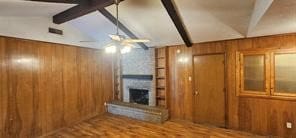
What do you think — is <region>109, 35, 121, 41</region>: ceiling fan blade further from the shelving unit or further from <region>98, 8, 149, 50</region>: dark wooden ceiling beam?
the shelving unit

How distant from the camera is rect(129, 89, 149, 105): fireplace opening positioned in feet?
20.7

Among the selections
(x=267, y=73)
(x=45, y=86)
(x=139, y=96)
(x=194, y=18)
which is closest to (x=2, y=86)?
(x=45, y=86)

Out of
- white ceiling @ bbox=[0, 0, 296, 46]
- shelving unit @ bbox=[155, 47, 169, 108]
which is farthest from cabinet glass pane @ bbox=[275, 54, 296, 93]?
shelving unit @ bbox=[155, 47, 169, 108]

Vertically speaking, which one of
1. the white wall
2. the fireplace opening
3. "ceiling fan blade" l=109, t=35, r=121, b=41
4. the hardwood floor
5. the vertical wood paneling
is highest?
the white wall

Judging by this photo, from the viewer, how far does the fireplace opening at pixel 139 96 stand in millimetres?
6305

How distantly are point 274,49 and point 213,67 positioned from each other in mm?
1400

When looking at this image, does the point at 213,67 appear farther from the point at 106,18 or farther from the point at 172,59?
the point at 106,18

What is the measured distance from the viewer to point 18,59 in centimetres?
382

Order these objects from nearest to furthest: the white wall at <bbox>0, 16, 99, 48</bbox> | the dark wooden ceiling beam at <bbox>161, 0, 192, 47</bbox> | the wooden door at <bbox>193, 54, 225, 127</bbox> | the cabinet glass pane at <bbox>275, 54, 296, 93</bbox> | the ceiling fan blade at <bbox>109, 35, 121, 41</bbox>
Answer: the ceiling fan blade at <bbox>109, 35, 121, 41</bbox>, the dark wooden ceiling beam at <bbox>161, 0, 192, 47</bbox>, the white wall at <bbox>0, 16, 99, 48</bbox>, the cabinet glass pane at <bbox>275, 54, 296, 93</bbox>, the wooden door at <bbox>193, 54, 225, 127</bbox>

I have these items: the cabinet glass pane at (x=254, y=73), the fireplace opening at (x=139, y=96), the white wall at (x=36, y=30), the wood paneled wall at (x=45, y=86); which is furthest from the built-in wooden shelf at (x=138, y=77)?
the cabinet glass pane at (x=254, y=73)

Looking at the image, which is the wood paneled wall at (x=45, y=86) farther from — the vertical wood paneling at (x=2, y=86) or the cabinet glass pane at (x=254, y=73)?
the cabinet glass pane at (x=254, y=73)

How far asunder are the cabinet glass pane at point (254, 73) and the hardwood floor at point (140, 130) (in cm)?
112

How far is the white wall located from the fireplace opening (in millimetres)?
2390

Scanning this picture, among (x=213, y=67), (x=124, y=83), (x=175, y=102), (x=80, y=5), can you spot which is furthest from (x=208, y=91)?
(x=80, y=5)
